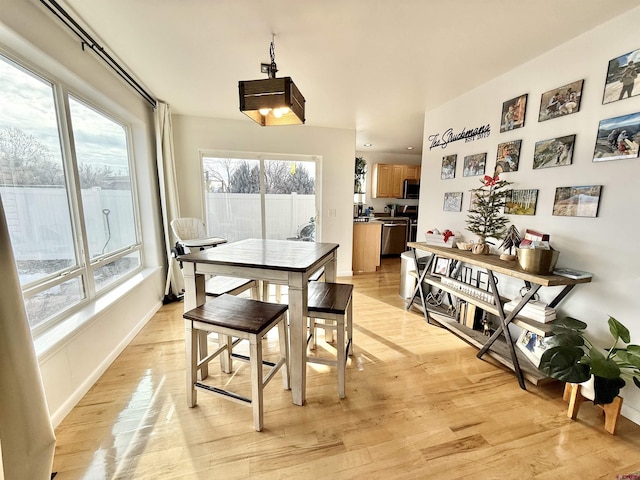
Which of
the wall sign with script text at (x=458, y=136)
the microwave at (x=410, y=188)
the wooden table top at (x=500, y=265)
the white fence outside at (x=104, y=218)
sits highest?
the wall sign with script text at (x=458, y=136)

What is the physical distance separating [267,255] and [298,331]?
552 millimetres

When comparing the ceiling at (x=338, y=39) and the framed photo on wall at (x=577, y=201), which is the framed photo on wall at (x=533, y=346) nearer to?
the framed photo on wall at (x=577, y=201)

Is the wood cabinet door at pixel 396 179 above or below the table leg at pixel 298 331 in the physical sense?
above

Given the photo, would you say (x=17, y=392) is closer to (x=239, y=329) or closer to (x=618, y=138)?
(x=239, y=329)

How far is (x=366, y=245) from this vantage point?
4707 mm

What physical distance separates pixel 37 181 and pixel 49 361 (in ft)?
3.60

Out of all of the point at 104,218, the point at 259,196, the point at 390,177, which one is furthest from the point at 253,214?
the point at 390,177

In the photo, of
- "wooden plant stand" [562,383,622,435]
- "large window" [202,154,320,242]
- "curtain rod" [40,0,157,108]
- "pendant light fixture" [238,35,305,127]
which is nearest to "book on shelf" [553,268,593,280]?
"wooden plant stand" [562,383,622,435]

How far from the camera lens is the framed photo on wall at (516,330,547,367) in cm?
185

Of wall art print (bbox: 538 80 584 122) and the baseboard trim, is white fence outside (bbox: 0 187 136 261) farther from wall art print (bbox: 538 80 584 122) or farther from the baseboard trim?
wall art print (bbox: 538 80 584 122)

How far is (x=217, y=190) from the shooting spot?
3.86 metres

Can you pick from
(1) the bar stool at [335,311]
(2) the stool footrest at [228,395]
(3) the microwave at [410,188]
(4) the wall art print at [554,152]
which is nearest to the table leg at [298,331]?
(1) the bar stool at [335,311]

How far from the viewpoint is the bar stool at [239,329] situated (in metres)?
1.36

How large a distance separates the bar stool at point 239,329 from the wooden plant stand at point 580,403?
178 cm
